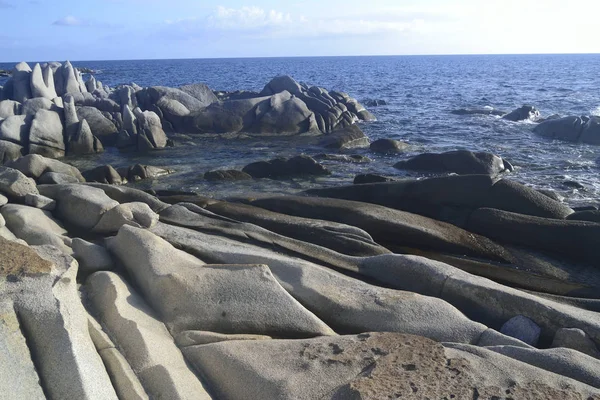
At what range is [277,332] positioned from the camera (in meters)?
5.54

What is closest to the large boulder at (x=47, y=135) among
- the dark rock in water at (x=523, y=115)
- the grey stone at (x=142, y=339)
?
the grey stone at (x=142, y=339)

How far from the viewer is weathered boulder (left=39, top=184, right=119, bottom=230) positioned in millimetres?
8562

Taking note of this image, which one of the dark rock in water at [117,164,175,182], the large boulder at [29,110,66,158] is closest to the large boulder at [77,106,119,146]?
the large boulder at [29,110,66,158]

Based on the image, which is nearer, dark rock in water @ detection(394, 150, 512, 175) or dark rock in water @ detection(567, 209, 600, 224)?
dark rock in water @ detection(567, 209, 600, 224)

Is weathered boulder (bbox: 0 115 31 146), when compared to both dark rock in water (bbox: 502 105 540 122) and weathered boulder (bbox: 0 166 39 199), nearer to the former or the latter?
weathered boulder (bbox: 0 166 39 199)

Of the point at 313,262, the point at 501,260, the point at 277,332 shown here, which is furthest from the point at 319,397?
the point at 501,260

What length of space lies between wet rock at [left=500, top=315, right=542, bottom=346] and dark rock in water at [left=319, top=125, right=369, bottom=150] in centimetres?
1584

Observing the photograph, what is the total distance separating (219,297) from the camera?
581 cm

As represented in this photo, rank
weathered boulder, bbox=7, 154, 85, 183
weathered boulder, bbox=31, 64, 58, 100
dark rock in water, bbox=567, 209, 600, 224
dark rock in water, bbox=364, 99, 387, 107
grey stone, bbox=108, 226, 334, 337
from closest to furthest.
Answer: grey stone, bbox=108, 226, 334, 337 < dark rock in water, bbox=567, 209, 600, 224 < weathered boulder, bbox=7, 154, 85, 183 < weathered boulder, bbox=31, 64, 58, 100 < dark rock in water, bbox=364, 99, 387, 107

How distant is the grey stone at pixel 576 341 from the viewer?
560 centimetres

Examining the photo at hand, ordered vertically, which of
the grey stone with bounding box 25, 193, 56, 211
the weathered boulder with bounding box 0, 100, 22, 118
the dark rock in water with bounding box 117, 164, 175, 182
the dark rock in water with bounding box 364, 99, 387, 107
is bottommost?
the dark rock in water with bounding box 364, 99, 387, 107

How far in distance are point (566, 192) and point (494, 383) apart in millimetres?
11630

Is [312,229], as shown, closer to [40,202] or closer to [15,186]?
[40,202]

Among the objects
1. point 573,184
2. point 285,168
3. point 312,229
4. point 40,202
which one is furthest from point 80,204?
point 573,184
